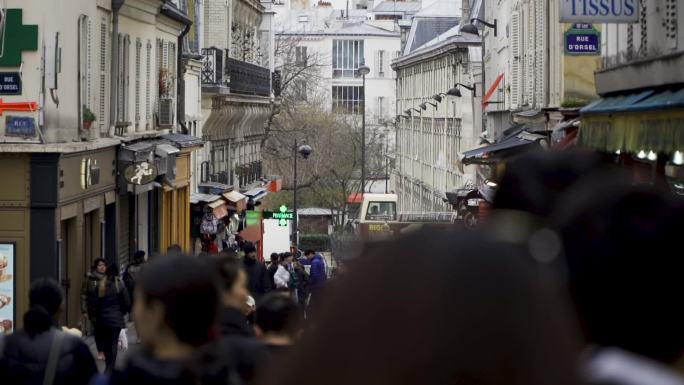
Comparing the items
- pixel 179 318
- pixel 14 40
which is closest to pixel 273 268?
pixel 14 40

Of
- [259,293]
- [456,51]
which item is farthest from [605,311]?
[456,51]

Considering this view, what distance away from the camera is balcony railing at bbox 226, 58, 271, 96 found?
51.1 m

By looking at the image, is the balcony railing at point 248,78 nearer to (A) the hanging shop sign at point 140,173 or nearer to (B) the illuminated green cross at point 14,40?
(A) the hanging shop sign at point 140,173

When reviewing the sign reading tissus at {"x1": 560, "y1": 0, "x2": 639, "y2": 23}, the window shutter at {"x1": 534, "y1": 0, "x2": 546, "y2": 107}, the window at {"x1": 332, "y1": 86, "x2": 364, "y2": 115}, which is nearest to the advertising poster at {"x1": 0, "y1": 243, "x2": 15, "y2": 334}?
the sign reading tissus at {"x1": 560, "y1": 0, "x2": 639, "y2": 23}

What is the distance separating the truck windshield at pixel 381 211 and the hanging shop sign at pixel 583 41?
3406 centimetres

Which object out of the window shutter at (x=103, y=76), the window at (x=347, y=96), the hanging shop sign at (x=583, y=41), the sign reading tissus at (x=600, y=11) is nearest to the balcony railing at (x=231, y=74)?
the window shutter at (x=103, y=76)

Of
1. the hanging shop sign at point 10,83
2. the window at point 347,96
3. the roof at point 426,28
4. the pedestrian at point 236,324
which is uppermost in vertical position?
the roof at point 426,28

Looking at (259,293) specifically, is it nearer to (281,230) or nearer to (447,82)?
(281,230)

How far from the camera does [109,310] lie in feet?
64.9

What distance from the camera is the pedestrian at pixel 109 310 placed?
19.7 meters

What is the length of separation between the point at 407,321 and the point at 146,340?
114 inches

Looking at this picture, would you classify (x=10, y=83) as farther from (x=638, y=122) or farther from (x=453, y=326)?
(x=453, y=326)

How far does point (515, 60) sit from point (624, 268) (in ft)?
121

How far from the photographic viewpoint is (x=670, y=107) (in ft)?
47.0
